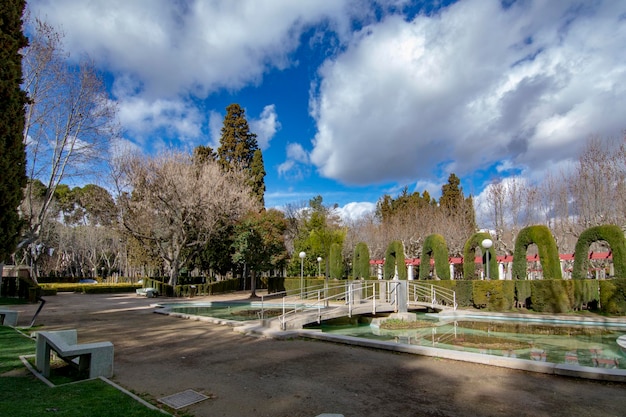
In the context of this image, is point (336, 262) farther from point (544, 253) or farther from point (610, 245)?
point (610, 245)

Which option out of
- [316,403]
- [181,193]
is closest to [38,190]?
[181,193]

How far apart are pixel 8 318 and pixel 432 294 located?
1782 cm

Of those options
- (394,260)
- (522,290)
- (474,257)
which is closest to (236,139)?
(394,260)

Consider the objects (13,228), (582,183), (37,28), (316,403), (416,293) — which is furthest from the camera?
(582,183)

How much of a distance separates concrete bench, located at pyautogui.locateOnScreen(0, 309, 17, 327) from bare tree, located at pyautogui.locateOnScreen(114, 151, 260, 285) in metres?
15.7

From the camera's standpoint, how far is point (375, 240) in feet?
146

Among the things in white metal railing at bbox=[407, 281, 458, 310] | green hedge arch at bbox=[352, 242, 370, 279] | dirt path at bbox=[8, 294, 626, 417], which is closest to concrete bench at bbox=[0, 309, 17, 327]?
dirt path at bbox=[8, 294, 626, 417]

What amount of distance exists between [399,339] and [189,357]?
620 centimetres

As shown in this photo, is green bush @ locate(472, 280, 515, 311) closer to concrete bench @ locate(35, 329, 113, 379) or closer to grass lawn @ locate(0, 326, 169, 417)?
concrete bench @ locate(35, 329, 113, 379)

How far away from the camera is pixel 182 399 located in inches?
208

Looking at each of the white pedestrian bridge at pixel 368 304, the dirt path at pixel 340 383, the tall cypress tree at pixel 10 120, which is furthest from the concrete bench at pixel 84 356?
the white pedestrian bridge at pixel 368 304

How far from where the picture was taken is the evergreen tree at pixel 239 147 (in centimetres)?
4556

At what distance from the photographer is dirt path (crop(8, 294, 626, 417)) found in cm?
493

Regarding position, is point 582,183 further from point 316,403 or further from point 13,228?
point 13,228
